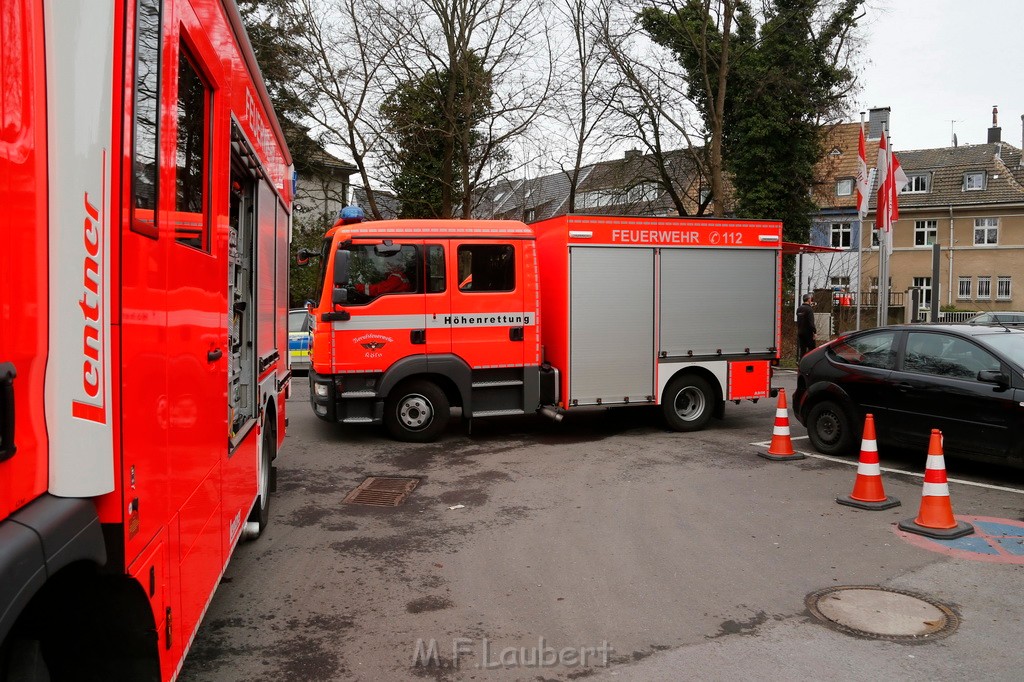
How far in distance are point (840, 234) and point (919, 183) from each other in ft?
23.8

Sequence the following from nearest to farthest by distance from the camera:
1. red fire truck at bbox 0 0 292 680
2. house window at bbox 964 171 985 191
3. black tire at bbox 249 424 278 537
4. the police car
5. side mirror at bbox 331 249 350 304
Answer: red fire truck at bbox 0 0 292 680 < black tire at bbox 249 424 278 537 < side mirror at bbox 331 249 350 304 < the police car < house window at bbox 964 171 985 191

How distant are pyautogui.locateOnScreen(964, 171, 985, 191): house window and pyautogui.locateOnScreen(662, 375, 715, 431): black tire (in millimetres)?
43996

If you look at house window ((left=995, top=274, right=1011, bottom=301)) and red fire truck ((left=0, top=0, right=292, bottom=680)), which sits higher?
house window ((left=995, top=274, right=1011, bottom=301))

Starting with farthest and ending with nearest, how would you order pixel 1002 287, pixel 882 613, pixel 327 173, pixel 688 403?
pixel 1002 287, pixel 327 173, pixel 688 403, pixel 882 613

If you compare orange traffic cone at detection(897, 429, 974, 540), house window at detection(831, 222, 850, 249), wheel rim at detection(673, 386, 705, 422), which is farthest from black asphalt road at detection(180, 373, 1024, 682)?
house window at detection(831, 222, 850, 249)

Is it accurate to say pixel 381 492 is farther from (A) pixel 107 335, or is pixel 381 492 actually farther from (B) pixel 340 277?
(A) pixel 107 335

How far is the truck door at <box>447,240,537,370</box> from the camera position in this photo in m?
9.84

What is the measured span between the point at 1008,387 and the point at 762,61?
19355 mm

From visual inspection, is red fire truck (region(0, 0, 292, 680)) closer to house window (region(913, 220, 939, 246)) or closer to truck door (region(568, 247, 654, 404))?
truck door (region(568, 247, 654, 404))

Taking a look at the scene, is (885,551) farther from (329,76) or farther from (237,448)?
(329,76)

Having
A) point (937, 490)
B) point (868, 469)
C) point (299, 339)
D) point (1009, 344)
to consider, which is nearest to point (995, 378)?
point (1009, 344)

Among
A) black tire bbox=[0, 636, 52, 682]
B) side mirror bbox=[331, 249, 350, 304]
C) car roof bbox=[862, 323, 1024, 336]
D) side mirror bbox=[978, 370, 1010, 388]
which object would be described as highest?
side mirror bbox=[331, 249, 350, 304]

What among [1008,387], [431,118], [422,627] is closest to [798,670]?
[422,627]

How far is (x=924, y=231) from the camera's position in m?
46.0
